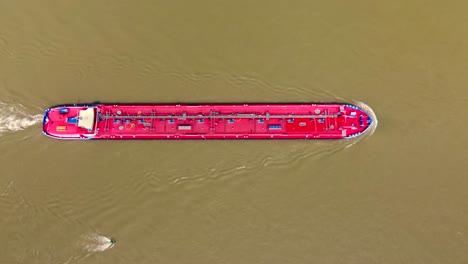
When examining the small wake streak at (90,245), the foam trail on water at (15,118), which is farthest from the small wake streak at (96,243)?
the foam trail on water at (15,118)

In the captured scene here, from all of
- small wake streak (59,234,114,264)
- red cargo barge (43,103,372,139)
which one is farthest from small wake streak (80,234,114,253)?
red cargo barge (43,103,372,139)

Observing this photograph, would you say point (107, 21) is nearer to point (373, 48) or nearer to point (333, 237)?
point (373, 48)

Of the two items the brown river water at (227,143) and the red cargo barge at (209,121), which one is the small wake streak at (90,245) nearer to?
the brown river water at (227,143)

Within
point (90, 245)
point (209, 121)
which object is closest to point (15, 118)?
point (90, 245)

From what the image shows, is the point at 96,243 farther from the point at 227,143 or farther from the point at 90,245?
the point at 227,143

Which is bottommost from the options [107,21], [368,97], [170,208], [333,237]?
[333,237]

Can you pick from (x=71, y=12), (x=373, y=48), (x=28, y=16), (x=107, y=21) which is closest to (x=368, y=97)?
(x=373, y=48)
